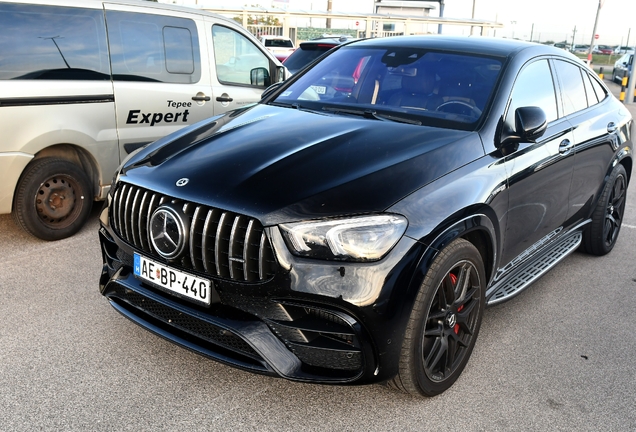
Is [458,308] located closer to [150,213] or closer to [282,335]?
[282,335]

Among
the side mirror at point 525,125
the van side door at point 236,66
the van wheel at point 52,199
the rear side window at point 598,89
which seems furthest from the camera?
the van side door at point 236,66

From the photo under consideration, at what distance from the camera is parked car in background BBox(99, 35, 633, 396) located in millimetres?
2549

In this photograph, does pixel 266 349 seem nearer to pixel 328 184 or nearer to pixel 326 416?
pixel 326 416

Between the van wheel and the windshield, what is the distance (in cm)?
191

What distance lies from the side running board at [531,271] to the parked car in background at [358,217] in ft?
0.07

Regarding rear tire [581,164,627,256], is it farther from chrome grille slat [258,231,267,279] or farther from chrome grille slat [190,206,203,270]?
chrome grille slat [190,206,203,270]

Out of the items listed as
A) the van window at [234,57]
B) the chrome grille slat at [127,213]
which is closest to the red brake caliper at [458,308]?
the chrome grille slat at [127,213]

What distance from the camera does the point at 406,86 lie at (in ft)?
12.5

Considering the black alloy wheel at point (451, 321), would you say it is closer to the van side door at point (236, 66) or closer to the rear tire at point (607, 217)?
the rear tire at point (607, 217)

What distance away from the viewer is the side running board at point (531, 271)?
11.6ft

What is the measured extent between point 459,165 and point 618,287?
2.32m

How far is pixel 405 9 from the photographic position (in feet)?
131

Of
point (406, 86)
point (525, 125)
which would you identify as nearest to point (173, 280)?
point (406, 86)

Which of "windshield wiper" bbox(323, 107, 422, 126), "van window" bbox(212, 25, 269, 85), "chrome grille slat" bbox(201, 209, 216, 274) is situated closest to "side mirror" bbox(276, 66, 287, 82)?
"van window" bbox(212, 25, 269, 85)
